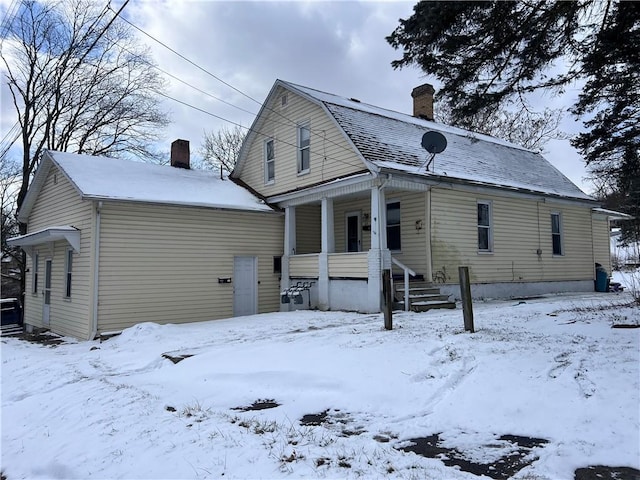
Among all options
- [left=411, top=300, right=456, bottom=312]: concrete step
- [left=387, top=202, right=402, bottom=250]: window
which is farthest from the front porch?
[left=411, top=300, right=456, bottom=312]: concrete step

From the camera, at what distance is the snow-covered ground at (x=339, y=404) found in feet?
12.7

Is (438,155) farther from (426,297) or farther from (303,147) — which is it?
(426,297)

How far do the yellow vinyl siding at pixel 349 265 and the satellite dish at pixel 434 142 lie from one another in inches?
148

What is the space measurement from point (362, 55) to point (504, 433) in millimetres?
11065

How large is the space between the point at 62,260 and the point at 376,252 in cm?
968

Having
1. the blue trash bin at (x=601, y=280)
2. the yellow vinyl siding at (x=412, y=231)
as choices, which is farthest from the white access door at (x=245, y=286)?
the blue trash bin at (x=601, y=280)

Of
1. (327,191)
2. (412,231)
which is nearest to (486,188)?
(412,231)

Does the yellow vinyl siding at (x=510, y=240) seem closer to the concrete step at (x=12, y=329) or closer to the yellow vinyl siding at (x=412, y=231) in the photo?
the yellow vinyl siding at (x=412, y=231)

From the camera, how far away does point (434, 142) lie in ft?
44.8

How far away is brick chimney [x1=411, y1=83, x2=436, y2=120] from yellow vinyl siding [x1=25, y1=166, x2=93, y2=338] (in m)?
14.1

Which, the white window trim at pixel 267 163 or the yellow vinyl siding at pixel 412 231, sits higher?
the white window trim at pixel 267 163

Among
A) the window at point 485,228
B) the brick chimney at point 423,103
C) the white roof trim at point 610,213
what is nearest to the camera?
the window at point 485,228

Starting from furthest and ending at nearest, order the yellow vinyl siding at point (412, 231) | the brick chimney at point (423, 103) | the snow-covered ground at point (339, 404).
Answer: the brick chimney at point (423, 103) < the yellow vinyl siding at point (412, 231) < the snow-covered ground at point (339, 404)

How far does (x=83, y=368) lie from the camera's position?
27.1 feet
